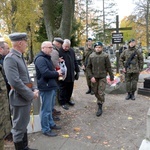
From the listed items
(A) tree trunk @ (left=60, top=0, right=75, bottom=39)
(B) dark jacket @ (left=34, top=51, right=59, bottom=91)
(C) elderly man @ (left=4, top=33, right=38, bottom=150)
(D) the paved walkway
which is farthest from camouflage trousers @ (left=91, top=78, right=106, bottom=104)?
(C) elderly man @ (left=4, top=33, right=38, bottom=150)

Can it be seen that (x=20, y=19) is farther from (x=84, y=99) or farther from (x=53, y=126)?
(x=53, y=126)

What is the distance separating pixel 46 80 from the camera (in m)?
4.23

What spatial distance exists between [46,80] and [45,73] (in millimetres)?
213

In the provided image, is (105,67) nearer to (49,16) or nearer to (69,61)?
(69,61)

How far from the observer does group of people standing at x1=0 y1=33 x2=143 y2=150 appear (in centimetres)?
318

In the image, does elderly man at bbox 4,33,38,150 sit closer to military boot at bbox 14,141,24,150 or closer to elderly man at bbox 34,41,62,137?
military boot at bbox 14,141,24,150

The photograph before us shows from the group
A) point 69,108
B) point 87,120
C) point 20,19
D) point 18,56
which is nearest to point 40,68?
point 18,56

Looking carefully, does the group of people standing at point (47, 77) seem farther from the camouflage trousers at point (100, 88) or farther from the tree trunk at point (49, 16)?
the tree trunk at point (49, 16)

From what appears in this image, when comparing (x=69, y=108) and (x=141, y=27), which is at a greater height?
(x=141, y=27)

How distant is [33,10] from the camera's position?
21.7 metres

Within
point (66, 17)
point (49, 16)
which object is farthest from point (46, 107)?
point (49, 16)

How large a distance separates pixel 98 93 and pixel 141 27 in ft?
102

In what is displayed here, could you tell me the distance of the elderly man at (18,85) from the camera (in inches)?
122

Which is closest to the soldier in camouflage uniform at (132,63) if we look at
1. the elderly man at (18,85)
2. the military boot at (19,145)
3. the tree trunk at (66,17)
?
Result: the tree trunk at (66,17)
